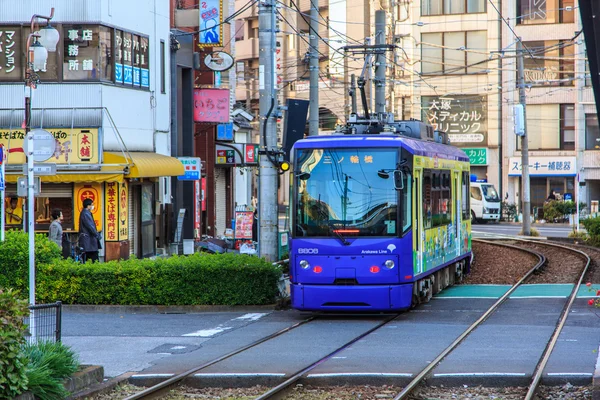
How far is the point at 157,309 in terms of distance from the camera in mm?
18453

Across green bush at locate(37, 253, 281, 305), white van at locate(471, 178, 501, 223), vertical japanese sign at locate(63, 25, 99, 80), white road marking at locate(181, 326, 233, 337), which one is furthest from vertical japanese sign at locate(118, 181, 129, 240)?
white van at locate(471, 178, 501, 223)

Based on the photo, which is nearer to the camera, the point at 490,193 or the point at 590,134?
the point at 490,193

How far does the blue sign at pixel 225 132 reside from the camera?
127 ft

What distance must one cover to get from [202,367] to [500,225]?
142 ft

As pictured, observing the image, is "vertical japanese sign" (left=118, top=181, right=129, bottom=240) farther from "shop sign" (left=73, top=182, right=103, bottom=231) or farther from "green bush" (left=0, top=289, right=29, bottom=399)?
"green bush" (left=0, top=289, right=29, bottom=399)

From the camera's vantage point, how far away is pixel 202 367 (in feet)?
38.8

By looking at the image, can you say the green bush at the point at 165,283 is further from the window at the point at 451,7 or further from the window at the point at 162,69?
the window at the point at 451,7

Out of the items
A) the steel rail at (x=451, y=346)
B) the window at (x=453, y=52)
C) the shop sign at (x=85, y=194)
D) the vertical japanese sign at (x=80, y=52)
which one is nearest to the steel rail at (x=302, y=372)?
the steel rail at (x=451, y=346)

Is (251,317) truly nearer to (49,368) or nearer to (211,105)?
(49,368)

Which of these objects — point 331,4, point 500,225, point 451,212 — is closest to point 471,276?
point 451,212

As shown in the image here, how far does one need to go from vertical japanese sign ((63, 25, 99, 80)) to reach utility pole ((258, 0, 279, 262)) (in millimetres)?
7094

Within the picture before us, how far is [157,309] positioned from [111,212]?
24.8 feet

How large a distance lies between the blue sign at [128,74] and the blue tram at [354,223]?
35.7ft

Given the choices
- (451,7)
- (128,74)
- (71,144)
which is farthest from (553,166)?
(71,144)
